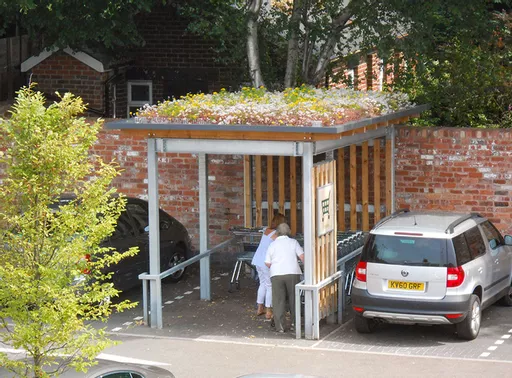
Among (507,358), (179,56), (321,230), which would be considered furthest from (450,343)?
(179,56)

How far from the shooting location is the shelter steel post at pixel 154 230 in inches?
596

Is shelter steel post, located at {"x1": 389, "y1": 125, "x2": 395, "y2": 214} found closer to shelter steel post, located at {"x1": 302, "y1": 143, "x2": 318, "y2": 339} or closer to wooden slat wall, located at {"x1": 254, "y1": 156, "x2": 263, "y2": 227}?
wooden slat wall, located at {"x1": 254, "y1": 156, "x2": 263, "y2": 227}

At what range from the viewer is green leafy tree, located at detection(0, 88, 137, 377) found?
33.4 feet

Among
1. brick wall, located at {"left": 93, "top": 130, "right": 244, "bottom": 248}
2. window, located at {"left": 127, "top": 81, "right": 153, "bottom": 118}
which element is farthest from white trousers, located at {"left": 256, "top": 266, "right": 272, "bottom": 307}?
window, located at {"left": 127, "top": 81, "right": 153, "bottom": 118}

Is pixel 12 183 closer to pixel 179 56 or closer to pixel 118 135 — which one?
pixel 118 135

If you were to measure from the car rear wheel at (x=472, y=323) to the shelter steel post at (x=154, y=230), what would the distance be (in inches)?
159

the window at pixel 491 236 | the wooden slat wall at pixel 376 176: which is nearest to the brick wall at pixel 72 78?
the wooden slat wall at pixel 376 176

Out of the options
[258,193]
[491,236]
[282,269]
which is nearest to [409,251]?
[282,269]

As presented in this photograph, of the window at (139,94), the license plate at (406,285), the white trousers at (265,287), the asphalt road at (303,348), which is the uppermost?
the window at (139,94)

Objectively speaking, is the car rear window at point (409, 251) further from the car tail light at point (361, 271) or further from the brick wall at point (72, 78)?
the brick wall at point (72, 78)

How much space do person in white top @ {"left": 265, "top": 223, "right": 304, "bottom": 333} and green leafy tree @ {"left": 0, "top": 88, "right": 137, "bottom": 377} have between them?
4825mm

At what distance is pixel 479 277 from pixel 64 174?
6308 mm

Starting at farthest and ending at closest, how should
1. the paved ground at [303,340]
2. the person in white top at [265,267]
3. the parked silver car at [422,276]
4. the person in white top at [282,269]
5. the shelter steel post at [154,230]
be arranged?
the person in white top at [265,267], the shelter steel post at [154,230], the person in white top at [282,269], the paved ground at [303,340], the parked silver car at [422,276]

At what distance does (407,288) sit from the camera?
555 inches
